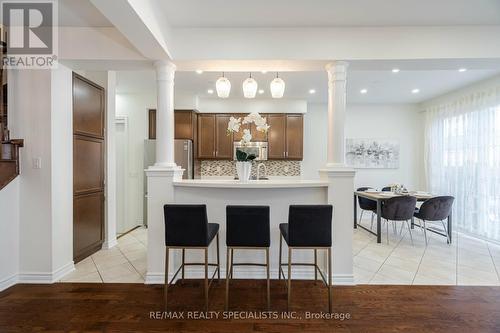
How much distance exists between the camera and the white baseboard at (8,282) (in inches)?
101

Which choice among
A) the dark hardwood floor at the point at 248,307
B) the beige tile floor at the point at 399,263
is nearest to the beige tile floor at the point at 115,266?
Answer: the beige tile floor at the point at 399,263

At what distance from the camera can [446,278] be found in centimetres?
290

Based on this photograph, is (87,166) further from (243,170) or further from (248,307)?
(248,307)

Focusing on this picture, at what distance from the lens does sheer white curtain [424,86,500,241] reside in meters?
4.18

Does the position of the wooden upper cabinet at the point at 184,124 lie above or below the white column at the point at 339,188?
above

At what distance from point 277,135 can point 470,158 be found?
11.4 feet

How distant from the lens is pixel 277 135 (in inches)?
217

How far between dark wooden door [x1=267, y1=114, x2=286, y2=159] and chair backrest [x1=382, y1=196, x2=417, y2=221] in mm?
2204

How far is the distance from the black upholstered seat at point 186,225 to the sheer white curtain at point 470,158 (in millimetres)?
4727

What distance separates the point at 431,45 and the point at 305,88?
235 cm

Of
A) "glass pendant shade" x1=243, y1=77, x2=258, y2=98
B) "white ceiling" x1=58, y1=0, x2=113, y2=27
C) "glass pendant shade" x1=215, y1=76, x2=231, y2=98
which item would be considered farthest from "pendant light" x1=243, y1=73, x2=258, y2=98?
"white ceiling" x1=58, y1=0, x2=113, y2=27

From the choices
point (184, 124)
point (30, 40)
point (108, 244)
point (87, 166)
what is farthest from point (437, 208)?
point (30, 40)

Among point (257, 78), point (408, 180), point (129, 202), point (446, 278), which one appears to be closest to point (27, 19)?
point (257, 78)

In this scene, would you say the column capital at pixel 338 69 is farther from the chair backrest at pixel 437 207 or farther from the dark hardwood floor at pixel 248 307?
the chair backrest at pixel 437 207
